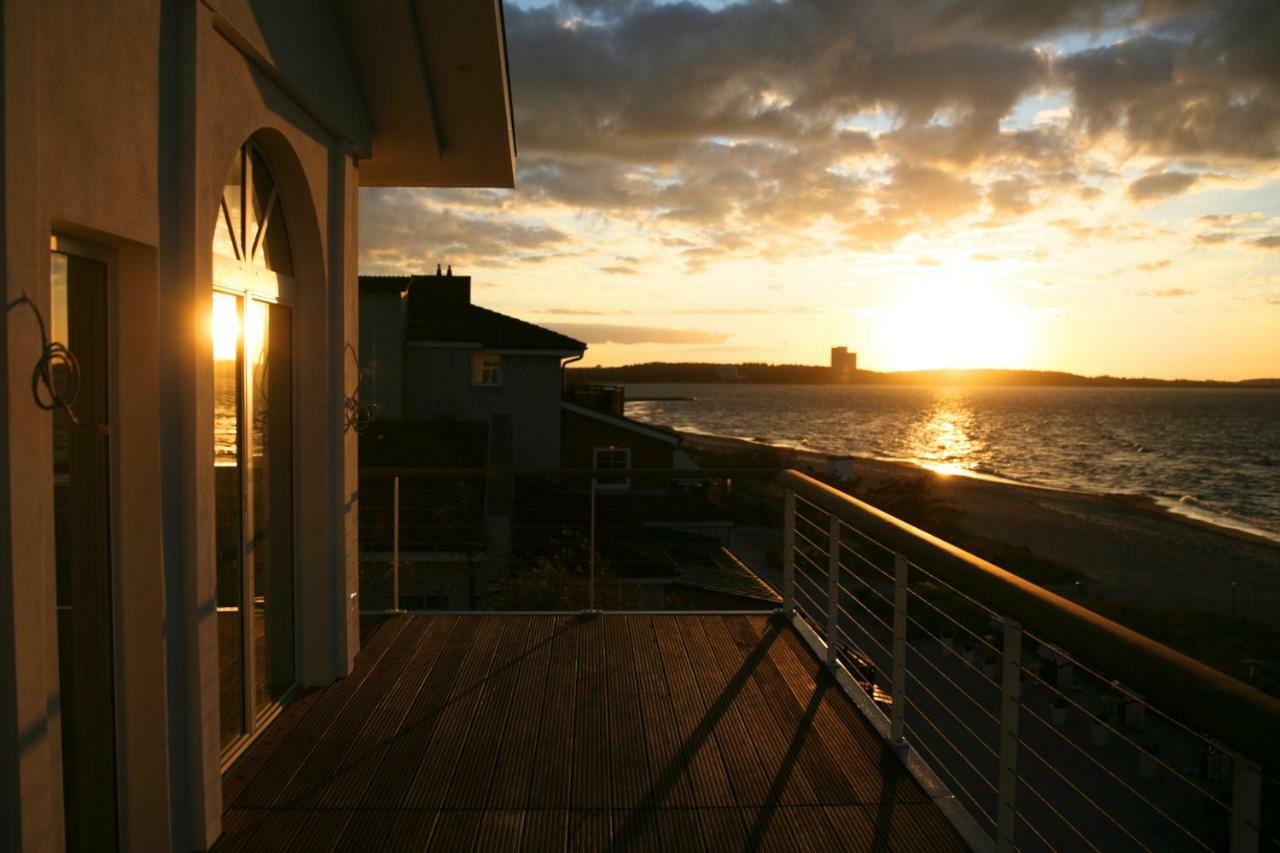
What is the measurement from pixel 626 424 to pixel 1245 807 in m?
20.1

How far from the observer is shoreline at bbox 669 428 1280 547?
30.3 m

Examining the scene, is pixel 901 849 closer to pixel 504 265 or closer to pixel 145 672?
pixel 145 672

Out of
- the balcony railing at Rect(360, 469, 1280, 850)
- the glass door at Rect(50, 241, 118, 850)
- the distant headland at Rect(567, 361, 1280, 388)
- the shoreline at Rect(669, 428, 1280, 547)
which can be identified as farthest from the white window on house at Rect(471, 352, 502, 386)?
the distant headland at Rect(567, 361, 1280, 388)

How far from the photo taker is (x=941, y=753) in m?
10.9

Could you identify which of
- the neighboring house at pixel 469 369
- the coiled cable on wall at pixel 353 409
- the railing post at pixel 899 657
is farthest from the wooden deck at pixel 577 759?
the neighboring house at pixel 469 369

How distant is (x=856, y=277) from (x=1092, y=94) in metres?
25.1

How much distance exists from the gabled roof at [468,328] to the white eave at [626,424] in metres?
2.05

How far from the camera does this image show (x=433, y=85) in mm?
4438

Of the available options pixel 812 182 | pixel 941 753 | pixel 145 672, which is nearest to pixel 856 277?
pixel 812 182

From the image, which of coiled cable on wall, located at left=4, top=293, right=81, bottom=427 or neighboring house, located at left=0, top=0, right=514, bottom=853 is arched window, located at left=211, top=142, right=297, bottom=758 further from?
coiled cable on wall, located at left=4, top=293, right=81, bottom=427

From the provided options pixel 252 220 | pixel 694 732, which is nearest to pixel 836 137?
pixel 252 220

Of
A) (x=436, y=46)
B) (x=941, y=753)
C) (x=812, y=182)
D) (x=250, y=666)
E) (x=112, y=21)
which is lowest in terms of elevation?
(x=941, y=753)

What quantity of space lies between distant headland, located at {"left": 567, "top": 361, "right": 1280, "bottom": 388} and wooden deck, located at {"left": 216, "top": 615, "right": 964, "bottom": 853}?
6066 centimetres

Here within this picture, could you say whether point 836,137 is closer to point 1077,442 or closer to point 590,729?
point 590,729
